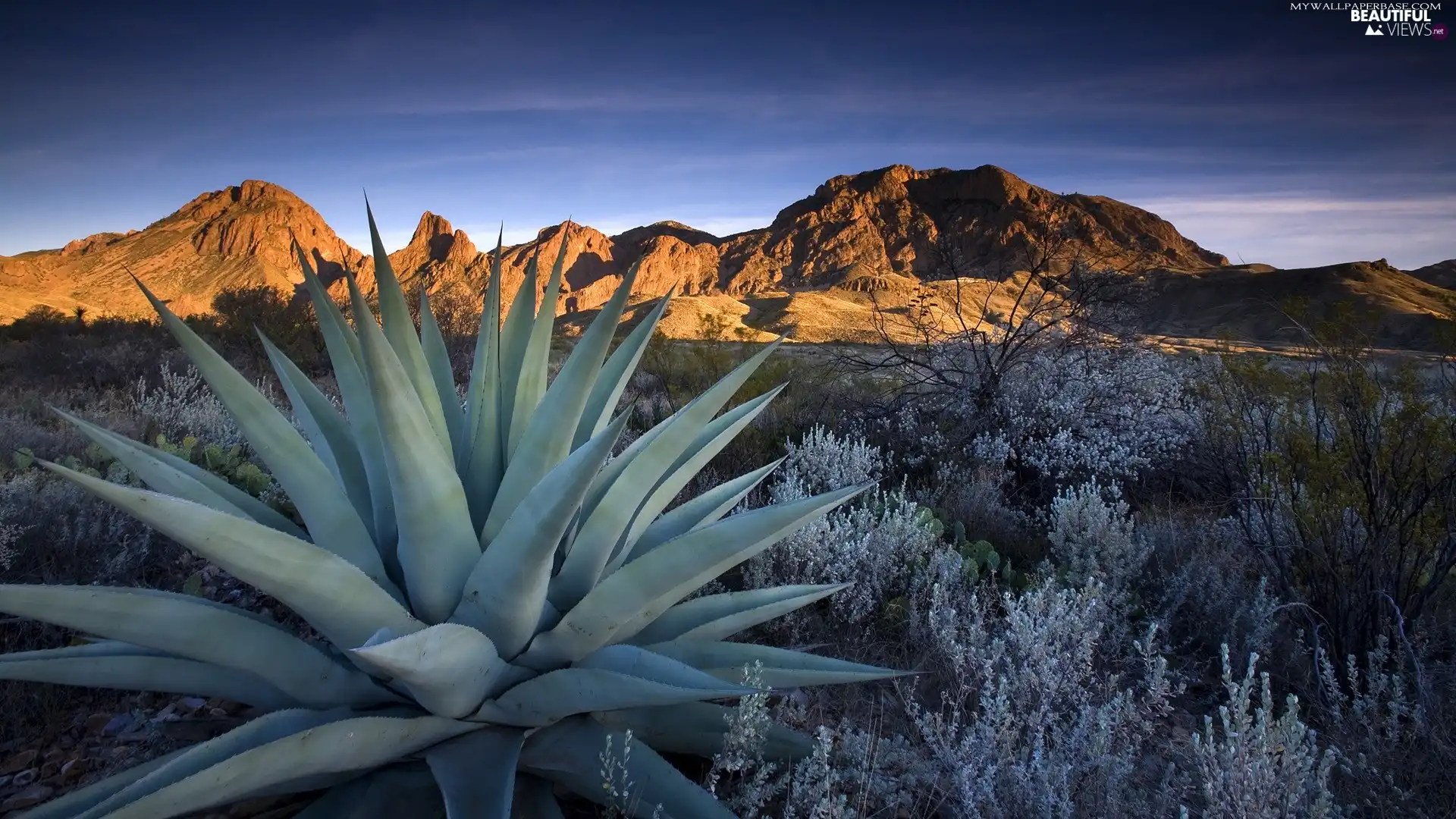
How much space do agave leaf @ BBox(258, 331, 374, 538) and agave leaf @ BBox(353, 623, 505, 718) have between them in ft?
2.20

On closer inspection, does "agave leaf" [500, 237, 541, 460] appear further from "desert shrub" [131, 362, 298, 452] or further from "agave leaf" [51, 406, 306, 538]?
"desert shrub" [131, 362, 298, 452]

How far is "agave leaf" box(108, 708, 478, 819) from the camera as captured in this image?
1108mm

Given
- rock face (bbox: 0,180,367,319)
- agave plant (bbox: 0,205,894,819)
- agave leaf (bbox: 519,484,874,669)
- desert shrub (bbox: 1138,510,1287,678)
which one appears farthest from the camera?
rock face (bbox: 0,180,367,319)

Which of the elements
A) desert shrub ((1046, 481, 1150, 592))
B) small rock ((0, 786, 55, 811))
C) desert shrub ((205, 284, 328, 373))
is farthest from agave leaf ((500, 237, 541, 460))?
desert shrub ((205, 284, 328, 373))

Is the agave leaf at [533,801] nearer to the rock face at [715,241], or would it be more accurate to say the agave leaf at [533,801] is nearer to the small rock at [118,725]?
the small rock at [118,725]

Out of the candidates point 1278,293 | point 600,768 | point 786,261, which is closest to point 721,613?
point 600,768

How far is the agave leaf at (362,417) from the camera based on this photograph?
1.73 metres

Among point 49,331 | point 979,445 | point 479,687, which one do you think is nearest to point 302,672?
point 479,687

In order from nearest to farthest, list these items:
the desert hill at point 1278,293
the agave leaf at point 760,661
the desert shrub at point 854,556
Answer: the agave leaf at point 760,661 → the desert shrub at point 854,556 → the desert hill at point 1278,293

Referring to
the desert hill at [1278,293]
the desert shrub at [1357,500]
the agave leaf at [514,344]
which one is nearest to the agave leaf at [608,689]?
the agave leaf at [514,344]

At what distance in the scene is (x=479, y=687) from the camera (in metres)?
1.46

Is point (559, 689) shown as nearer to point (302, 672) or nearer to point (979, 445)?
point (302, 672)

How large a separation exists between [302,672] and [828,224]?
17698 cm

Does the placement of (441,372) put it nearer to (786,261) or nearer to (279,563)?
(279,563)
